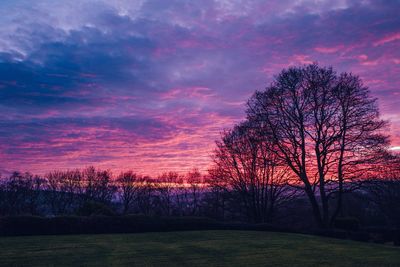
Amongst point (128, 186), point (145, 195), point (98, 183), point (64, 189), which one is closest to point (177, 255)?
point (145, 195)

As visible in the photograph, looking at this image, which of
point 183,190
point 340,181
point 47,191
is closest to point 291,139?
point 340,181

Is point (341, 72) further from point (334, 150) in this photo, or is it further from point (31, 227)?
point (31, 227)

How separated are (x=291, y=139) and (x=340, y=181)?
16.7 feet

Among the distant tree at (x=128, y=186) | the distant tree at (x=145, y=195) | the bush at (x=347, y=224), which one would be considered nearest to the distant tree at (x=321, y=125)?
the bush at (x=347, y=224)

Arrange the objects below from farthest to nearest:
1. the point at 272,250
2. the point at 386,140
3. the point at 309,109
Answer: the point at 309,109, the point at 386,140, the point at 272,250

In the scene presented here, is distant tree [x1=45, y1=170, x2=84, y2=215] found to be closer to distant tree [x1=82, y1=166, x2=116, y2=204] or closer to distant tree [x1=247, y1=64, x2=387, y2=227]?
distant tree [x1=82, y1=166, x2=116, y2=204]

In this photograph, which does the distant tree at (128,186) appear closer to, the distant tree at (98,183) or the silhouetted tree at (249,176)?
the distant tree at (98,183)

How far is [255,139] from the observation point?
32.2 meters

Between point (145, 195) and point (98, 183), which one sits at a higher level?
point (98, 183)

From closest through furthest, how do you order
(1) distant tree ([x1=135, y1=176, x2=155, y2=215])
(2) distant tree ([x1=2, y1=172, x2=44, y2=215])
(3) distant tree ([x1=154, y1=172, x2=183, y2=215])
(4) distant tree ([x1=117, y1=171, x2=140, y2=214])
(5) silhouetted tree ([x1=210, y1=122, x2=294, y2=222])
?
(5) silhouetted tree ([x1=210, y1=122, x2=294, y2=222]) < (2) distant tree ([x1=2, y1=172, x2=44, y2=215]) < (1) distant tree ([x1=135, y1=176, x2=155, y2=215]) < (3) distant tree ([x1=154, y1=172, x2=183, y2=215]) < (4) distant tree ([x1=117, y1=171, x2=140, y2=214])

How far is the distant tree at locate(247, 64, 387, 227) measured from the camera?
2564 cm

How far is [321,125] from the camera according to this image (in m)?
26.9

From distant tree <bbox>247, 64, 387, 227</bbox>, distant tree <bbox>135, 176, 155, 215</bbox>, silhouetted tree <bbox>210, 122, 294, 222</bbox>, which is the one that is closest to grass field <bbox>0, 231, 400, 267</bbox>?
distant tree <bbox>247, 64, 387, 227</bbox>

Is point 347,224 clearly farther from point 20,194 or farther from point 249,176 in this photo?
point 20,194
